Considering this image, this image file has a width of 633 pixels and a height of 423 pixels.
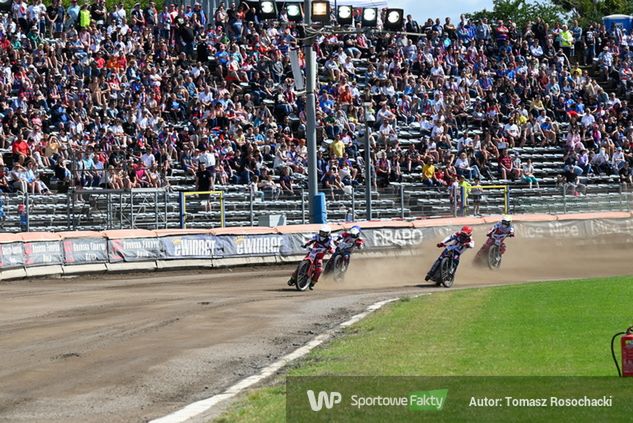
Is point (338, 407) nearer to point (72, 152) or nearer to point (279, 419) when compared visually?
point (279, 419)

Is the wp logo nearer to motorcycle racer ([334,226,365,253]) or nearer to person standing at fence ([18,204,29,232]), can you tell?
motorcycle racer ([334,226,365,253])

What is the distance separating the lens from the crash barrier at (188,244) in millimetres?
29406

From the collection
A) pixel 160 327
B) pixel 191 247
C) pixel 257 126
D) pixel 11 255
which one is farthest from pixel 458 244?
Answer: pixel 257 126

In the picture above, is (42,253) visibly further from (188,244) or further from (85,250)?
(188,244)

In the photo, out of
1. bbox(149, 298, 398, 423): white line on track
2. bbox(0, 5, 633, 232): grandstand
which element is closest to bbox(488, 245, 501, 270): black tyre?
bbox(0, 5, 633, 232): grandstand

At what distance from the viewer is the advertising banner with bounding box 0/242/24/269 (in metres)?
28.5

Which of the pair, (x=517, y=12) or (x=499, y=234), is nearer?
(x=499, y=234)

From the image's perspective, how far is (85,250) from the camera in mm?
30688

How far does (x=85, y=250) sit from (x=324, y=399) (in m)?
21.2

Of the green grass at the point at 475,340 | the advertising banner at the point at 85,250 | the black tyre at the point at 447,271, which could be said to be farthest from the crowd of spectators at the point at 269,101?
the green grass at the point at 475,340

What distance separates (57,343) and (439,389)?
23.5 ft

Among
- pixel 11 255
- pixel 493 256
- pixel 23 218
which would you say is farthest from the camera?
pixel 493 256

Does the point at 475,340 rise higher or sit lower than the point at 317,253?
lower

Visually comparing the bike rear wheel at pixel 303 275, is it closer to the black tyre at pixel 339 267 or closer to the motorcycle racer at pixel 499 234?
the black tyre at pixel 339 267
